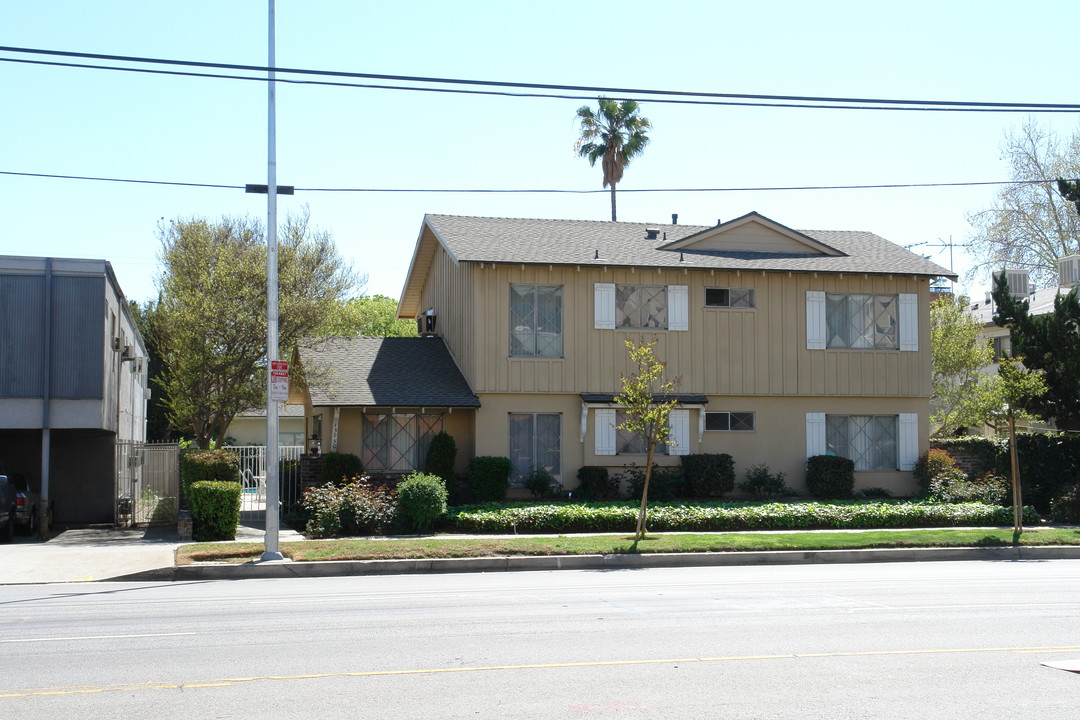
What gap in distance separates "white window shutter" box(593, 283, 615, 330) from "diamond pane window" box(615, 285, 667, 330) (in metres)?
0.30

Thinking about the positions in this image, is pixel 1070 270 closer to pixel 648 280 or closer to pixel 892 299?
pixel 892 299

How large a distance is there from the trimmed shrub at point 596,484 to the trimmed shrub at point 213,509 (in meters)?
8.10

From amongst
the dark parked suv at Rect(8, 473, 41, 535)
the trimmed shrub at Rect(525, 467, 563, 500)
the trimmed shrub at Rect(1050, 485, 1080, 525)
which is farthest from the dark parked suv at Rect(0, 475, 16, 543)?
the trimmed shrub at Rect(1050, 485, 1080, 525)

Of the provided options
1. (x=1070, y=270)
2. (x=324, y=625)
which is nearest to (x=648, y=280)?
(x=324, y=625)

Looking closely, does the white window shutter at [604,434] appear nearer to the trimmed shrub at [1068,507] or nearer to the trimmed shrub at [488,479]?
the trimmed shrub at [488,479]

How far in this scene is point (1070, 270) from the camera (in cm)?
3538

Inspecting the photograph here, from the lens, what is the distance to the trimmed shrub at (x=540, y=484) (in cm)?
2362

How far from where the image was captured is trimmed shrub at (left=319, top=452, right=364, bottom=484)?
73.0 ft

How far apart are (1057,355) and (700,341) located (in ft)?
25.7

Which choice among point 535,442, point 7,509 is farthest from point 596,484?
point 7,509

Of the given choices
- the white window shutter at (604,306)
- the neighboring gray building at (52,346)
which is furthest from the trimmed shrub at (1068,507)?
the neighboring gray building at (52,346)

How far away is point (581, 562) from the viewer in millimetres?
16766

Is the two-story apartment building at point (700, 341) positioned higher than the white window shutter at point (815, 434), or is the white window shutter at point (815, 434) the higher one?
the two-story apartment building at point (700, 341)

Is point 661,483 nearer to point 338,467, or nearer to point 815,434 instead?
point 815,434
